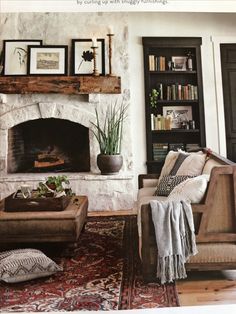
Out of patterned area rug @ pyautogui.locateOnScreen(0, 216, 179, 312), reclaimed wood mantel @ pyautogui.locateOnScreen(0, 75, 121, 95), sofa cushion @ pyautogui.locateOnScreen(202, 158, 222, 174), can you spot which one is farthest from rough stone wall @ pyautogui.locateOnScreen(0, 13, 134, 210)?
patterned area rug @ pyautogui.locateOnScreen(0, 216, 179, 312)

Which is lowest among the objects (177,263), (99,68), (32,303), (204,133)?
(32,303)

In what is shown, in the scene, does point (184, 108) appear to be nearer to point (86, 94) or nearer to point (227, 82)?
point (227, 82)

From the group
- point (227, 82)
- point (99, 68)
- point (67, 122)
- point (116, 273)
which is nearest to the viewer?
point (116, 273)

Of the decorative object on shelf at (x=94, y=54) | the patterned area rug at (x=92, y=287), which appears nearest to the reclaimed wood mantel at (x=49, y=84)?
the decorative object on shelf at (x=94, y=54)

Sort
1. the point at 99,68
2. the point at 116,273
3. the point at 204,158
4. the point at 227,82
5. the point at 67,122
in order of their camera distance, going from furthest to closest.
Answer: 1. the point at 67,122
2. the point at 99,68
3. the point at 227,82
4. the point at 204,158
5. the point at 116,273

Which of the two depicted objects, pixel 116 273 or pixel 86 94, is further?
pixel 86 94

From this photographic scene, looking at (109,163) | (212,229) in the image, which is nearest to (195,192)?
(212,229)

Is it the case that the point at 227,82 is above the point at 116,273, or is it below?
above

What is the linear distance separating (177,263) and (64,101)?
249cm

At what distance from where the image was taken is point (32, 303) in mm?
1359

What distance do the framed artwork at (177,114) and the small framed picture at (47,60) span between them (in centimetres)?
120

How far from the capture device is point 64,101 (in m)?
3.54

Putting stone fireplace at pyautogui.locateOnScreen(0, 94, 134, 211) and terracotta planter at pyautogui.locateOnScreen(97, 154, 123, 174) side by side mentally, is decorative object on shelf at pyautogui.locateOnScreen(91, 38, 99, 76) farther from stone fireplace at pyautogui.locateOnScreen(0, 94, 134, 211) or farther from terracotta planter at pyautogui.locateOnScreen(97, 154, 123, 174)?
terracotta planter at pyautogui.locateOnScreen(97, 154, 123, 174)

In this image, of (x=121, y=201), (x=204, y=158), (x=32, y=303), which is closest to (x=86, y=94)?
(x=121, y=201)
